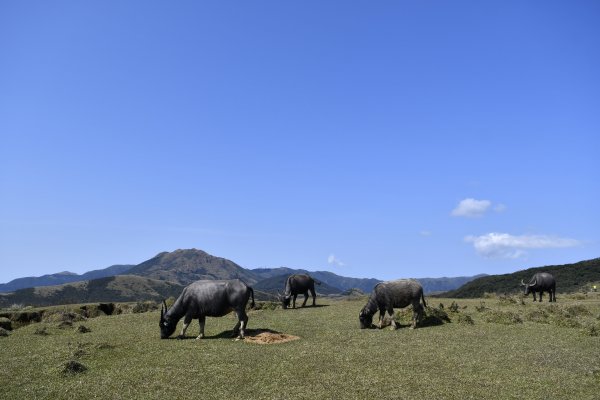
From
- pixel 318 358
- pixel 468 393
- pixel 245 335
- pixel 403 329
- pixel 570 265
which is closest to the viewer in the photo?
pixel 468 393

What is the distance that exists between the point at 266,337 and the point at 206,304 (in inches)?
149

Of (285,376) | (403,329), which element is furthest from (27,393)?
(403,329)

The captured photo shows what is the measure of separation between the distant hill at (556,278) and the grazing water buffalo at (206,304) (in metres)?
67.2

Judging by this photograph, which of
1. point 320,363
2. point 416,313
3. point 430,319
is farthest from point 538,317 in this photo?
point 320,363

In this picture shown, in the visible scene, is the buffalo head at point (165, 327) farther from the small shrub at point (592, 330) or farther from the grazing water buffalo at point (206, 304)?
the small shrub at point (592, 330)

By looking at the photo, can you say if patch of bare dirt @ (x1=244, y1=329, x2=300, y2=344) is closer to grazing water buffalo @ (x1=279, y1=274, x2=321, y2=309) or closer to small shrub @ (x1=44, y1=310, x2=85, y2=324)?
small shrub @ (x1=44, y1=310, x2=85, y2=324)

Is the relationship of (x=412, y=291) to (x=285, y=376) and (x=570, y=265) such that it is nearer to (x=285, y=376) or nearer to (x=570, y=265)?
(x=285, y=376)

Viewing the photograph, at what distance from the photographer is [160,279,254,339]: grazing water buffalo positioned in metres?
23.5

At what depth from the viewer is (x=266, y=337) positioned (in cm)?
2256

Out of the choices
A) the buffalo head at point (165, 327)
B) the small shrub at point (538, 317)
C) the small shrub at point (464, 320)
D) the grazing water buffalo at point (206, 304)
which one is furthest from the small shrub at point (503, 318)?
the buffalo head at point (165, 327)

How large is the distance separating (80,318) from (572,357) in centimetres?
3139

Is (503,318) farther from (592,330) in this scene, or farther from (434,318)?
(592,330)

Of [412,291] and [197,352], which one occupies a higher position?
[412,291]

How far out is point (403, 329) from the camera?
85.5 feet
